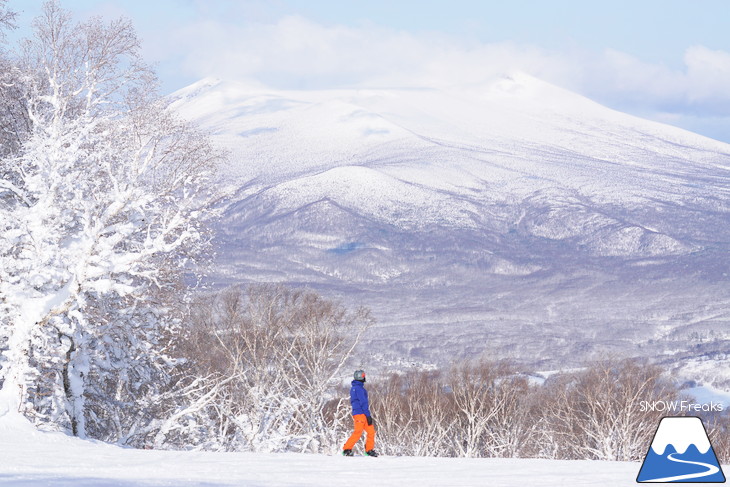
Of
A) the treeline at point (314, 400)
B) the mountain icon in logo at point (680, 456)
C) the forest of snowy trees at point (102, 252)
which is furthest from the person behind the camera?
the treeline at point (314, 400)

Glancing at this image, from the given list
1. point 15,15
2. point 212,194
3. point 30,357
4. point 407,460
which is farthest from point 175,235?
point 407,460

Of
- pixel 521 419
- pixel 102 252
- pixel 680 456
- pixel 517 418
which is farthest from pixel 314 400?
pixel 517 418

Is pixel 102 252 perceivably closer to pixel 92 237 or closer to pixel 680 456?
pixel 92 237

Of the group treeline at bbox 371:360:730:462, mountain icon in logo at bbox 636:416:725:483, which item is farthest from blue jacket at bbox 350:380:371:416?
treeline at bbox 371:360:730:462

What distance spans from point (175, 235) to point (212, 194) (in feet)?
7.42

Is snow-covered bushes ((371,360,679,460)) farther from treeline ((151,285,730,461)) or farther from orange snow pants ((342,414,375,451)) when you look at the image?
orange snow pants ((342,414,375,451))

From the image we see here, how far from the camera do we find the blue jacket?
1425 centimetres

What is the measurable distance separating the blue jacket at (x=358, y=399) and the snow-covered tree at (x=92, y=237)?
4507 millimetres

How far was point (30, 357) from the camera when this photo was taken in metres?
16.8

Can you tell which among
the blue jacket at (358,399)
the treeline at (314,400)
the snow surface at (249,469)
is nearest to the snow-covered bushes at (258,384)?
Answer: the treeline at (314,400)

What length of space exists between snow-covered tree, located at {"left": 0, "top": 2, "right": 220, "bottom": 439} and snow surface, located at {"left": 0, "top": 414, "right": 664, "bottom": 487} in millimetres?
2631

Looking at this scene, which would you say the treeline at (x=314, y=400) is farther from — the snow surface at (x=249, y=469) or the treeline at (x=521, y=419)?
the snow surface at (x=249, y=469)

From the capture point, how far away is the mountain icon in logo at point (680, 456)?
36.6ft

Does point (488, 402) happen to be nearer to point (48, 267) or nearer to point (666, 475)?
point (48, 267)
